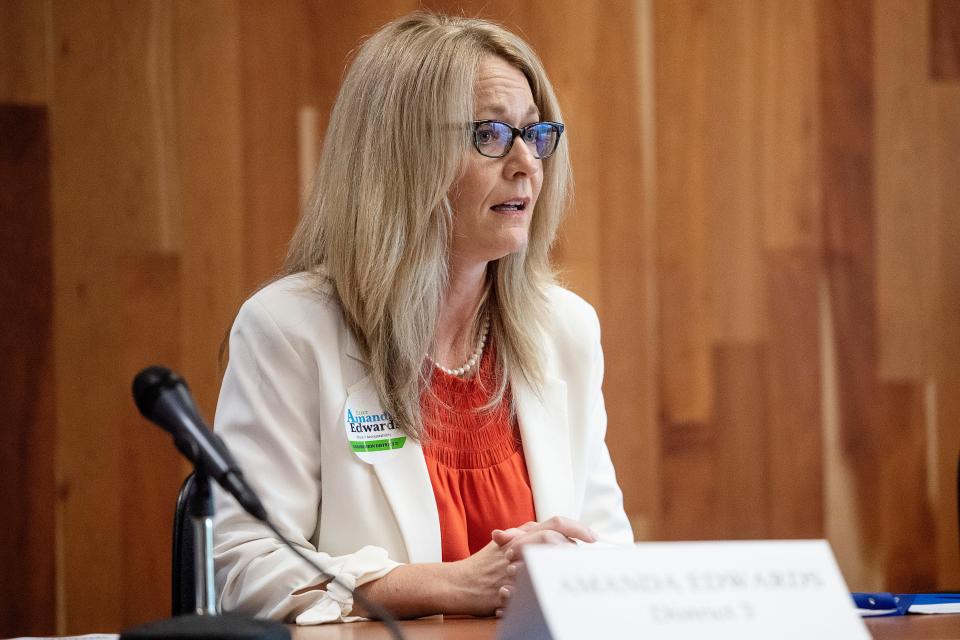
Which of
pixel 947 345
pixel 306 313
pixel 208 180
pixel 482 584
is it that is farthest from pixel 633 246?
pixel 482 584

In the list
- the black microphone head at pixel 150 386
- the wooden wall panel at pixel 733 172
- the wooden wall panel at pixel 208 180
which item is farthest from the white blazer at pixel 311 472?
the wooden wall panel at pixel 733 172

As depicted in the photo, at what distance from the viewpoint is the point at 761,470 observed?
3549 mm

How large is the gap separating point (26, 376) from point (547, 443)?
1794 mm

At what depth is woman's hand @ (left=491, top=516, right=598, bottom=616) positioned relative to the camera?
5.35 feet

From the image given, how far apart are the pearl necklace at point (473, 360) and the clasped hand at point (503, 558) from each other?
1.53ft

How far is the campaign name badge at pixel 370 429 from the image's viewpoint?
6.06 feet

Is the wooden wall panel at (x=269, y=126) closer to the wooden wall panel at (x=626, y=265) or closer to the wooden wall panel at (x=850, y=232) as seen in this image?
the wooden wall panel at (x=626, y=265)

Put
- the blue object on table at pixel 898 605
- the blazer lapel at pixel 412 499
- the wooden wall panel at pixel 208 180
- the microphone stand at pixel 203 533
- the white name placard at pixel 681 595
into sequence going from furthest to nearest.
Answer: the wooden wall panel at pixel 208 180 < the blazer lapel at pixel 412 499 < the blue object on table at pixel 898 605 < the microphone stand at pixel 203 533 < the white name placard at pixel 681 595

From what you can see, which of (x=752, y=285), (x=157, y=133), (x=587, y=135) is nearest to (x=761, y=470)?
(x=752, y=285)

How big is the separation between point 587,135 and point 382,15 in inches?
29.7

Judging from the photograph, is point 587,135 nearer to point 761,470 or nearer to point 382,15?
point 382,15

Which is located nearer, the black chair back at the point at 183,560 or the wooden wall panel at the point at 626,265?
the black chair back at the point at 183,560

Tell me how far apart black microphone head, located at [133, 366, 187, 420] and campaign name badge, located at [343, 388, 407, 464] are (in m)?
Answer: 0.76

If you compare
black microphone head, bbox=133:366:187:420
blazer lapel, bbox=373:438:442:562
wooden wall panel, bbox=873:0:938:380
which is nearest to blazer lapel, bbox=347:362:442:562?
blazer lapel, bbox=373:438:442:562
